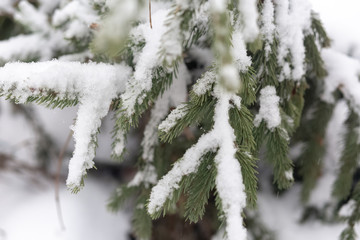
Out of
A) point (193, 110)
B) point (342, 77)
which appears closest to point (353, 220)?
point (342, 77)

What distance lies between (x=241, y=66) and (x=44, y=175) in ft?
4.88

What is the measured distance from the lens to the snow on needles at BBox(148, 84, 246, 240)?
0.58 metres

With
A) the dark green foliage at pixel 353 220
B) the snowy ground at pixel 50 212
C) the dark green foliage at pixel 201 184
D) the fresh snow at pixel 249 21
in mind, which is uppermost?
the fresh snow at pixel 249 21

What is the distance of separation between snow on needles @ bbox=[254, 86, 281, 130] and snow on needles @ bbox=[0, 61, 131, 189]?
38cm

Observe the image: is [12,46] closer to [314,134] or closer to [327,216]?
[314,134]

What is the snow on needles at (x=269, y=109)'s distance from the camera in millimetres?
784

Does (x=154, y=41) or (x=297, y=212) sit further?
(x=297, y=212)

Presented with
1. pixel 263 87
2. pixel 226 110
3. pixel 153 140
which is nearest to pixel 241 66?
pixel 226 110

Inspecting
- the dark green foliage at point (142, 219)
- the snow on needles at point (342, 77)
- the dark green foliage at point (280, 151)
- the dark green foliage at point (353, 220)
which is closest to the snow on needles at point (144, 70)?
the dark green foliage at point (280, 151)

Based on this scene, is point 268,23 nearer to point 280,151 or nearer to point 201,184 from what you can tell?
point 280,151

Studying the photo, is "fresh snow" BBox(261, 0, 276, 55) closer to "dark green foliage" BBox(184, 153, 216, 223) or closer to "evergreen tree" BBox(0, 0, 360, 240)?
"evergreen tree" BBox(0, 0, 360, 240)

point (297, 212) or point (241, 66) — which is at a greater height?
point (241, 66)

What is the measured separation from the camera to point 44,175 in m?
1.70

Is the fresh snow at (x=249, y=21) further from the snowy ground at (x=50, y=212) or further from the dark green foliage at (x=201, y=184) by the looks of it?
the snowy ground at (x=50, y=212)
